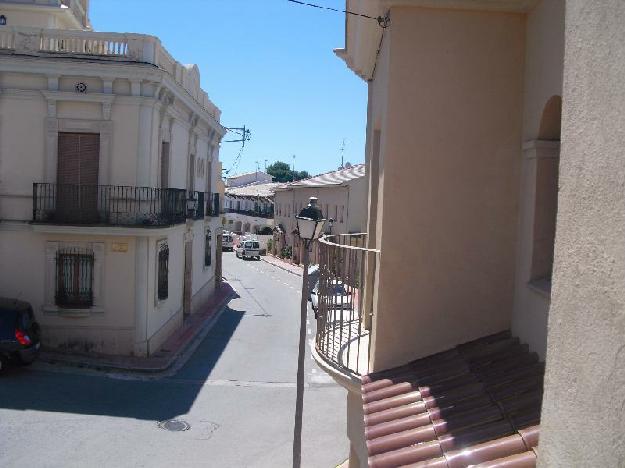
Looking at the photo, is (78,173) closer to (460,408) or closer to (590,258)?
(460,408)

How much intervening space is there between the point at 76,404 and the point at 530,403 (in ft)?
40.3

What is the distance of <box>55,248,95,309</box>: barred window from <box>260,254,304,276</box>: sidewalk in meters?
24.2

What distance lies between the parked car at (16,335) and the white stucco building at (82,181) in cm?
209

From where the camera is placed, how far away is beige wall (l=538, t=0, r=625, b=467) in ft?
6.19

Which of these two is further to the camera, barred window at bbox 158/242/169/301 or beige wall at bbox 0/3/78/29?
beige wall at bbox 0/3/78/29

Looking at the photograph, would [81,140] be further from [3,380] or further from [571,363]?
Answer: [571,363]

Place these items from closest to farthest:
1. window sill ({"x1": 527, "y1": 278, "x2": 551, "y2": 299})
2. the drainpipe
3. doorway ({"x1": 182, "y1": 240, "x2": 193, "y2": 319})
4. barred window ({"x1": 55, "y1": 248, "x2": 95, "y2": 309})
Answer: window sill ({"x1": 527, "y1": 278, "x2": 551, "y2": 299}) → barred window ({"x1": 55, "y1": 248, "x2": 95, "y2": 309}) → the drainpipe → doorway ({"x1": 182, "y1": 240, "x2": 193, "y2": 319})

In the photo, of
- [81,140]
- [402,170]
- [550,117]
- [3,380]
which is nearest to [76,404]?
[3,380]

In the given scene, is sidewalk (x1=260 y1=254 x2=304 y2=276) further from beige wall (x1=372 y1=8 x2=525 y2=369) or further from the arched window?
the arched window

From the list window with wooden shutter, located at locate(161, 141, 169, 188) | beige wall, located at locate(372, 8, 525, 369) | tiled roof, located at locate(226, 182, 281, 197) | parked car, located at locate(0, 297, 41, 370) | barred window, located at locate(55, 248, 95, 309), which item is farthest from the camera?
tiled roof, located at locate(226, 182, 281, 197)

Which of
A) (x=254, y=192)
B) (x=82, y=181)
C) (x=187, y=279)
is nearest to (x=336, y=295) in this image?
(x=82, y=181)

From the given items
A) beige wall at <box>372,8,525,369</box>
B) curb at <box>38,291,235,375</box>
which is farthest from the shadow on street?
beige wall at <box>372,8,525,369</box>

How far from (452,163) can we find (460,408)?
1852 millimetres

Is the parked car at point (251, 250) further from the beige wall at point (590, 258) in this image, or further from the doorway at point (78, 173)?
the beige wall at point (590, 258)
